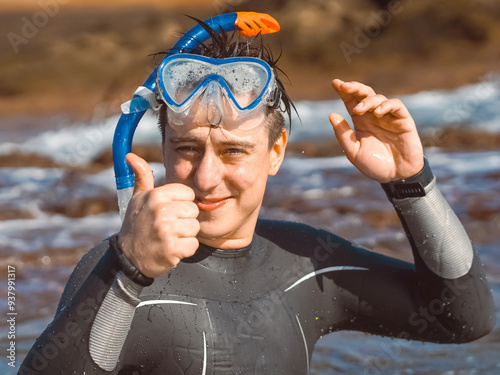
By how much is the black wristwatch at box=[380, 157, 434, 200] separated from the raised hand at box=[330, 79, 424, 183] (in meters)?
0.02

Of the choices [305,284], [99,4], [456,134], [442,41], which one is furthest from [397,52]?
[305,284]

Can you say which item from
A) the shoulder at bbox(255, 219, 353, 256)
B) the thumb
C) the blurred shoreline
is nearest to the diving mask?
the thumb

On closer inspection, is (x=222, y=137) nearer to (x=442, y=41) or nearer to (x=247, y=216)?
(x=247, y=216)

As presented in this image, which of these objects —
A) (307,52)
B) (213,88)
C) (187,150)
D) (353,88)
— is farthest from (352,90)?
(307,52)

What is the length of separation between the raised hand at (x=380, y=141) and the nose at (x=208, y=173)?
0.47 meters

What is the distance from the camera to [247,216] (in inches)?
92.1

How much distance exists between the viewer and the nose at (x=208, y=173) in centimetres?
211

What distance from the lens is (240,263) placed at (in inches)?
95.7

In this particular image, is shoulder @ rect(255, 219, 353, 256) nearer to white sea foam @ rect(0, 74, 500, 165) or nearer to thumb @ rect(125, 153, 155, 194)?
thumb @ rect(125, 153, 155, 194)

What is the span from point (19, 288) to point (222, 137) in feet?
11.1

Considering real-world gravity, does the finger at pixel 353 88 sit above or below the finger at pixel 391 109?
above

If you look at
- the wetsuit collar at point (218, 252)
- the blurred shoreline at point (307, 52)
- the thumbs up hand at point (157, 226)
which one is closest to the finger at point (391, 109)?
the wetsuit collar at point (218, 252)

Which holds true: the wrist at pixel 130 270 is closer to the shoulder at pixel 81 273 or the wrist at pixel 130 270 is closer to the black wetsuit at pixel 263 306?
the black wetsuit at pixel 263 306

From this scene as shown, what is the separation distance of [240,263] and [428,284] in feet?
2.17
